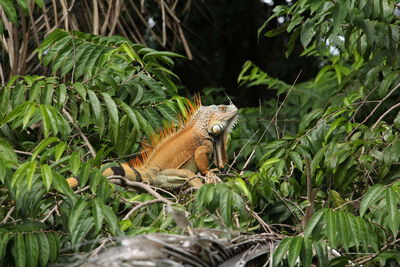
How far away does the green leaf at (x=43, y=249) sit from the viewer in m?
3.13

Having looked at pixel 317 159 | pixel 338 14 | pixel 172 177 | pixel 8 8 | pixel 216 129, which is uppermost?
pixel 8 8

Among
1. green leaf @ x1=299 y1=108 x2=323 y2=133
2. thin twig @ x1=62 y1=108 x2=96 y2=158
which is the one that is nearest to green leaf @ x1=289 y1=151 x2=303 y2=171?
green leaf @ x1=299 y1=108 x2=323 y2=133

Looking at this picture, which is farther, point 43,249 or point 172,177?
point 172,177

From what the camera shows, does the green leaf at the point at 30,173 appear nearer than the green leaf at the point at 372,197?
A: Yes

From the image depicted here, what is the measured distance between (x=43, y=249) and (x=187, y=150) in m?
1.70

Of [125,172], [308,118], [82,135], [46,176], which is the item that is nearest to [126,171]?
[125,172]

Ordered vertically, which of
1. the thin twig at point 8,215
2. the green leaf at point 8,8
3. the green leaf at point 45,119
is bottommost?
the thin twig at point 8,215

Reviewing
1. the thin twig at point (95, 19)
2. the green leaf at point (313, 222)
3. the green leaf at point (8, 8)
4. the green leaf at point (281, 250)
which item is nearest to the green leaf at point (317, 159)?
the green leaf at point (313, 222)

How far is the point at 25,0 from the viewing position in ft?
13.9

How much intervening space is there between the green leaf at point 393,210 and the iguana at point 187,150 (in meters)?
1.35

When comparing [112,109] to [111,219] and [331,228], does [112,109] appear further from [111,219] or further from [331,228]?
[331,228]

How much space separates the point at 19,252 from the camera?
124 inches

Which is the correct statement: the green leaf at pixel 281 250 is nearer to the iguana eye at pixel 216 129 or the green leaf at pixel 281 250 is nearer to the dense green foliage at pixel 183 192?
the dense green foliage at pixel 183 192

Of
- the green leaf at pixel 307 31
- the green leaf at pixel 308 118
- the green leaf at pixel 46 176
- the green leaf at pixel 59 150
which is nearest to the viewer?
the green leaf at pixel 46 176
